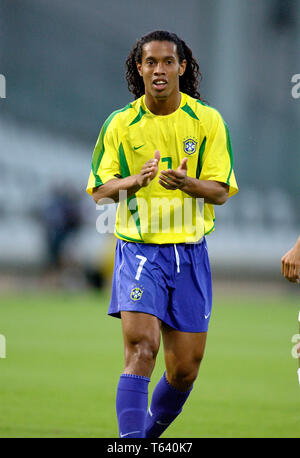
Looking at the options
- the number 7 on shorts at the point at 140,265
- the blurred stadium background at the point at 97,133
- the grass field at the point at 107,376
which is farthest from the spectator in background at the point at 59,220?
the number 7 on shorts at the point at 140,265

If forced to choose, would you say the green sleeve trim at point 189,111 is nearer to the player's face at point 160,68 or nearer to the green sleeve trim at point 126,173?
the player's face at point 160,68

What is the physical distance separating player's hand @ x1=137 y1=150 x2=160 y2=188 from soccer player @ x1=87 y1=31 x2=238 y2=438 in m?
0.16

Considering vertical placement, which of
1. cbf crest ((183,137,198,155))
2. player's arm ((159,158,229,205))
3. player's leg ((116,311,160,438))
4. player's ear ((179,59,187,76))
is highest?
player's ear ((179,59,187,76))

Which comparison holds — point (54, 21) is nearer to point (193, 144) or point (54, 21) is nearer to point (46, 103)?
point (46, 103)

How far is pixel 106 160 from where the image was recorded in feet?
19.0

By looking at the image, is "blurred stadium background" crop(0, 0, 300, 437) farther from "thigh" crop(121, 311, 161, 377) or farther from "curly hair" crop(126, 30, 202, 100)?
"thigh" crop(121, 311, 161, 377)

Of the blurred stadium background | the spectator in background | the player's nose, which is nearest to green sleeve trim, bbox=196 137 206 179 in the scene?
the player's nose

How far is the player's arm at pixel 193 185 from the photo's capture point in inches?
211

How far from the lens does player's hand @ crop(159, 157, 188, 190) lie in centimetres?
535

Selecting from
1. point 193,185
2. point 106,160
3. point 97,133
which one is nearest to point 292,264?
point 193,185

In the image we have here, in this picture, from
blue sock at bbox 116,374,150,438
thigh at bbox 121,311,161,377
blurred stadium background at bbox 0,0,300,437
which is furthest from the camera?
blurred stadium background at bbox 0,0,300,437

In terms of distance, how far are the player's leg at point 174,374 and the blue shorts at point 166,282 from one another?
7cm
